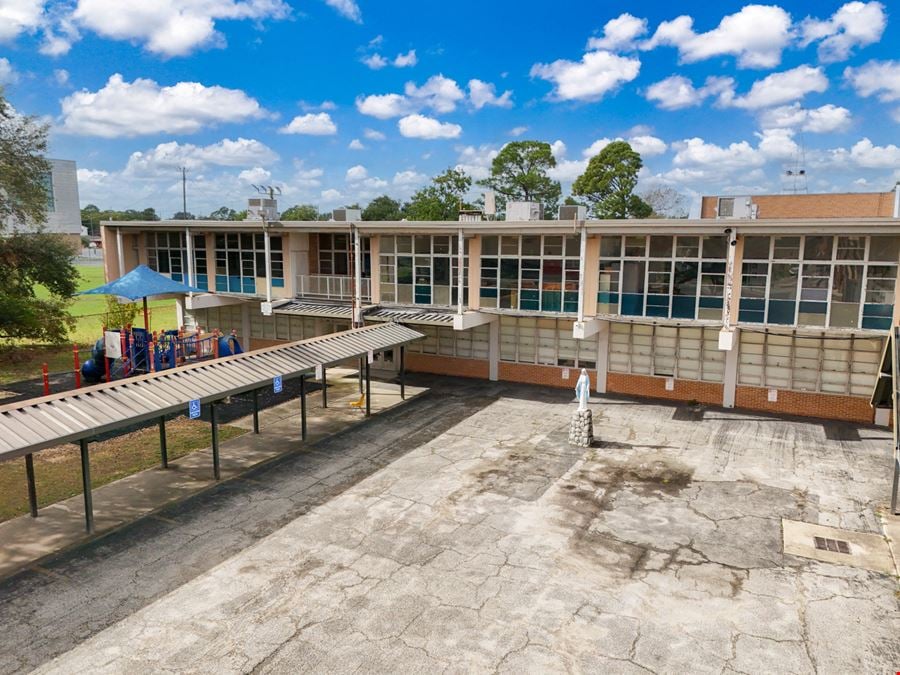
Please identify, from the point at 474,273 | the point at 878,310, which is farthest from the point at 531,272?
the point at 878,310

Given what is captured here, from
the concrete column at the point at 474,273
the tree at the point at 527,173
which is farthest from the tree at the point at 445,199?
the concrete column at the point at 474,273

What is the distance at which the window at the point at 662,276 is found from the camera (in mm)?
19172

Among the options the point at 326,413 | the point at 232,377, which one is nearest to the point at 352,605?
the point at 232,377

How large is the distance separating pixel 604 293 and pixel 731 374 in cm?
478

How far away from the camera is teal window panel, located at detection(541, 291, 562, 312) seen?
70.1ft

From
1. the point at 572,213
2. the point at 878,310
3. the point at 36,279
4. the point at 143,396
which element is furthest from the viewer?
the point at 36,279

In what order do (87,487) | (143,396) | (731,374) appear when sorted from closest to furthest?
1. (87,487)
2. (143,396)
3. (731,374)

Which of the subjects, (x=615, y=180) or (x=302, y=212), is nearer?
(x=615, y=180)

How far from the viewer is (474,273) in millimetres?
22703

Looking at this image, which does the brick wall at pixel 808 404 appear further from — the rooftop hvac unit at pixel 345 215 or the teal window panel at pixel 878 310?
the rooftop hvac unit at pixel 345 215

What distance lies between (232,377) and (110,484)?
366 cm

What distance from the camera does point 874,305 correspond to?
57.0ft

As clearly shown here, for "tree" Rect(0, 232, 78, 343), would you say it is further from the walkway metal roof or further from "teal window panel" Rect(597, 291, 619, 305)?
"teal window panel" Rect(597, 291, 619, 305)

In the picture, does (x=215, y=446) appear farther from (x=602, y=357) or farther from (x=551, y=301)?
(x=602, y=357)
